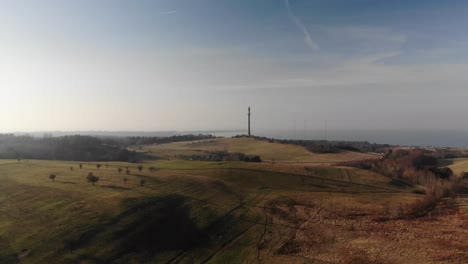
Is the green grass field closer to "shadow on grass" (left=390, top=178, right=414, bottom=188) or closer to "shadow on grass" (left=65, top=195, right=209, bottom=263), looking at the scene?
"shadow on grass" (left=65, top=195, right=209, bottom=263)

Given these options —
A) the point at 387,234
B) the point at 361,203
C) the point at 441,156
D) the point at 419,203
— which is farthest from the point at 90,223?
the point at 441,156

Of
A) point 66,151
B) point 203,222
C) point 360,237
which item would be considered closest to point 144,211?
point 203,222

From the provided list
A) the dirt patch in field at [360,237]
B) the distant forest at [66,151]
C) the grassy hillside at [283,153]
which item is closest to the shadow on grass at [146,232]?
the dirt patch in field at [360,237]

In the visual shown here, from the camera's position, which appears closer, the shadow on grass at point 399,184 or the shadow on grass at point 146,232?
the shadow on grass at point 146,232

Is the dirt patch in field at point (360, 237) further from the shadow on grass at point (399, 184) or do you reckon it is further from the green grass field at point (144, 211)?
the shadow on grass at point (399, 184)

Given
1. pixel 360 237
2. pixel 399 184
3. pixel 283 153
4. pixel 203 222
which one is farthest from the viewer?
pixel 283 153

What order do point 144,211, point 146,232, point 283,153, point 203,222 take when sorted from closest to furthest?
point 146,232 → point 144,211 → point 203,222 → point 283,153

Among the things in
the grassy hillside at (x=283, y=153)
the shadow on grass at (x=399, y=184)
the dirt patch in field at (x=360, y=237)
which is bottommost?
the dirt patch in field at (x=360, y=237)

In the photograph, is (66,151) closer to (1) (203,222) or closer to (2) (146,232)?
(1) (203,222)

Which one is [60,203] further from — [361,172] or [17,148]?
[17,148]
